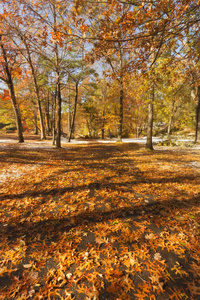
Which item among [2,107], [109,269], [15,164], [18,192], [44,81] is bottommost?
[109,269]

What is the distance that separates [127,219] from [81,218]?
1.23 m

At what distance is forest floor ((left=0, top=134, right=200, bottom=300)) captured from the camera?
1.98 meters

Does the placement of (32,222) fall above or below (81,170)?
below

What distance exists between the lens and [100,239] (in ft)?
9.23

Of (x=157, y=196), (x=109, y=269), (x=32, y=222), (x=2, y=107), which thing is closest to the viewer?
(x=109, y=269)

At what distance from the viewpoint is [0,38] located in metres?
10.2

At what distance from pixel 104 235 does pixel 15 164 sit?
6.54 m

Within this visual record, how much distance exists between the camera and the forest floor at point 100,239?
78.0 inches

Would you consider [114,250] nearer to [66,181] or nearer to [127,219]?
[127,219]

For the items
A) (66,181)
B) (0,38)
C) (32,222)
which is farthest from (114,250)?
(0,38)

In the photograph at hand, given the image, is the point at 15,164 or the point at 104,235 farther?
the point at 15,164

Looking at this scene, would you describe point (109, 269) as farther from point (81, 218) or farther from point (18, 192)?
point (18, 192)

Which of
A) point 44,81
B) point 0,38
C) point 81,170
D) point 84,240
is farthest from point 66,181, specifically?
point 44,81

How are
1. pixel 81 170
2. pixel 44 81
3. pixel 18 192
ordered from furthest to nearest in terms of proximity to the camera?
pixel 44 81
pixel 81 170
pixel 18 192
